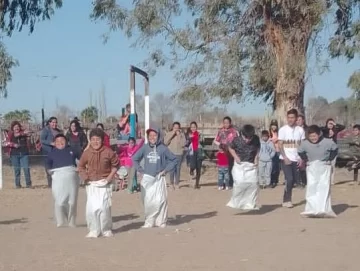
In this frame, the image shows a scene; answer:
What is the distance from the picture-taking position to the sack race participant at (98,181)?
10.6 m

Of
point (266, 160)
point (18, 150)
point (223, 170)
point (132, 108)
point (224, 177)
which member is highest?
point (132, 108)

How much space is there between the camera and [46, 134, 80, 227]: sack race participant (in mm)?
11484

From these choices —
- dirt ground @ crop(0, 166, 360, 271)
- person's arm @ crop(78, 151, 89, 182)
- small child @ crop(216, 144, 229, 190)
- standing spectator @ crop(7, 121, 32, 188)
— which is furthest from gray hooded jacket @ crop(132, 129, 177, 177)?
standing spectator @ crop(7, 121, 32, 188)

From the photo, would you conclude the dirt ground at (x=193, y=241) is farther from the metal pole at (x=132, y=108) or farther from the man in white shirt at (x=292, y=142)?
the metal pole at (x=132, y=108)

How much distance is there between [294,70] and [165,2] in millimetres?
4386

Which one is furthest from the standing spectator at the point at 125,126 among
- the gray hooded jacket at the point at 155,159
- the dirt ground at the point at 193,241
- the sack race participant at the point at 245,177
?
the gray hooded jacket at the point at 155,159

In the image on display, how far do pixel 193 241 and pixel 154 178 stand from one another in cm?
168

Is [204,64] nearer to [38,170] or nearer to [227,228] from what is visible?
[38,170]

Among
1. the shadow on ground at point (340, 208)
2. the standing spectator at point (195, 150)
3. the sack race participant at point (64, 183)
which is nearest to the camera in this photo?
the sack race participant at point (64, 183)

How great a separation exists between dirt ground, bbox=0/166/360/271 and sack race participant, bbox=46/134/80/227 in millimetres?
266

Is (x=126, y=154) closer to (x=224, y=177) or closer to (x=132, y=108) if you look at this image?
(x=132, y=108)

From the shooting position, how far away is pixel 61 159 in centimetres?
1175

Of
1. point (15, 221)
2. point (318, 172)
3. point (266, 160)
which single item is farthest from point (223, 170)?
point (15, 221)

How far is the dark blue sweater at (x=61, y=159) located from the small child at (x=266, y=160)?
24.9 ft
